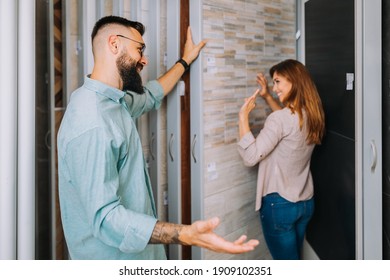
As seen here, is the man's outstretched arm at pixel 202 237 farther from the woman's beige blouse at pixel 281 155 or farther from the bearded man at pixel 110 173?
the woman's beige blouse at pixel 281 155

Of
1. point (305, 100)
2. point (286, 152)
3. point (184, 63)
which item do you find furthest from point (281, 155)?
point (184, 63)

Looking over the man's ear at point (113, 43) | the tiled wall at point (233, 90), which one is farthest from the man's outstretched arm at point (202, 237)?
the tiled wall at point (233, 90)

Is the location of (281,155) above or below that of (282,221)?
above

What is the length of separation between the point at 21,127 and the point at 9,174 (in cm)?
20

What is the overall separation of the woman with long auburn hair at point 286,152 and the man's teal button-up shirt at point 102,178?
0.97 metres

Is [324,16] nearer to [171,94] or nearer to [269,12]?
[269,12]

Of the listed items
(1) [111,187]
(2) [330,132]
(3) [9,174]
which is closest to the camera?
(1) [111,187]

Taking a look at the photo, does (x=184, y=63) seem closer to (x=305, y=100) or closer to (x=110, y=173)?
(x=305, y=100)

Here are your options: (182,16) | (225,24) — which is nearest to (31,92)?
(182,16)

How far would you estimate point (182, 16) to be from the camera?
248cm

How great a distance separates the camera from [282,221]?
2574 mm

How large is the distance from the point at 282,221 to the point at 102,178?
58.4 inches

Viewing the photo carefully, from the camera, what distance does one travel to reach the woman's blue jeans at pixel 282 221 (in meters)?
2.57

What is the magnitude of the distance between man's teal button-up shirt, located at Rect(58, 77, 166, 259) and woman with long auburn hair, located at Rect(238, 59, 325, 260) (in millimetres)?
965
